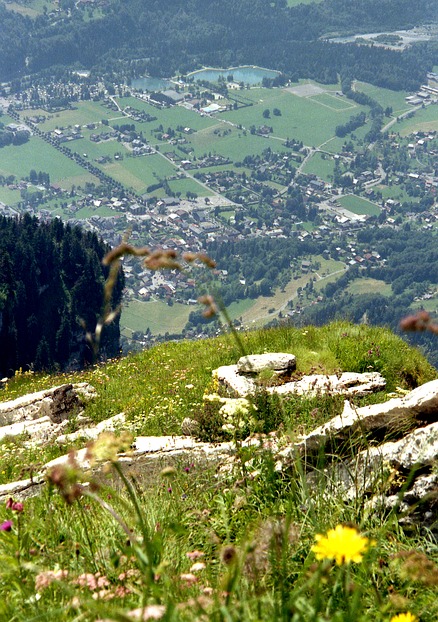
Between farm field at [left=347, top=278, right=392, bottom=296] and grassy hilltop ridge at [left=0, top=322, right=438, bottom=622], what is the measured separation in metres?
163

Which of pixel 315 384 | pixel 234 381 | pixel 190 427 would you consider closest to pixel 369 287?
pixel 234 381

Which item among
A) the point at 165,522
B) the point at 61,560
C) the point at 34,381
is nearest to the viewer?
the point at 61,560

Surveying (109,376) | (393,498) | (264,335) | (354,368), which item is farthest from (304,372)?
(393,498)

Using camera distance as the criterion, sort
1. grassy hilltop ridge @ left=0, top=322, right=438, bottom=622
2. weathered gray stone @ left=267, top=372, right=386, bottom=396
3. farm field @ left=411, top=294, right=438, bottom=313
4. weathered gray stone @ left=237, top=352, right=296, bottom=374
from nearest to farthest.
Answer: grassy hilltop ridge @ left=0, top=322, right=438, bottom=622 → weathered gray stone @ left=267, top=372, right=386, bottom=396 → weathered gray stone @ left=237, top=352, right=296, bottom=374 → farm field @ left=411, top=294, right=438, bottom=313

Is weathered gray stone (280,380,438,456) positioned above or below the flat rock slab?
above

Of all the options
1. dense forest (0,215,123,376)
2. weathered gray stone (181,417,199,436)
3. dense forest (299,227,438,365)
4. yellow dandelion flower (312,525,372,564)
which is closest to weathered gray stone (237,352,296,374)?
weathered gray stone (181,417,199,436)

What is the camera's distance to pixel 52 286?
95.3m

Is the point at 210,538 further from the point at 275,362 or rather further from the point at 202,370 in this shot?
the point at 202,370

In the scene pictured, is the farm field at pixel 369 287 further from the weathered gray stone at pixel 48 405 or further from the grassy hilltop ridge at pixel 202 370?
the weathered gray stone at pixel 48 405

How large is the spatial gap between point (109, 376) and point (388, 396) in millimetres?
6970

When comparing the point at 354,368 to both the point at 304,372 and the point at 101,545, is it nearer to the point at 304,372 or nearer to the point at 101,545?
the point at 304,372

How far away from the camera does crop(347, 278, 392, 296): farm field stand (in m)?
175

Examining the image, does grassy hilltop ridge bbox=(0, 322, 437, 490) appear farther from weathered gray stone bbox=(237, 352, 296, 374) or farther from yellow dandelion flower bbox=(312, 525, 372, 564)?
yellow dandelion flower bbox=(312, 525, 372, 564)

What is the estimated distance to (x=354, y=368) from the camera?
13336mm
